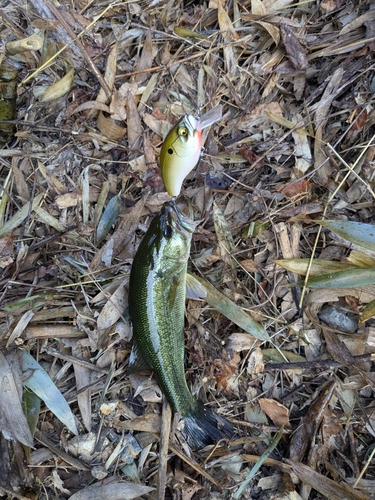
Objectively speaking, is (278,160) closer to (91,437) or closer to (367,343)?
(367,343)

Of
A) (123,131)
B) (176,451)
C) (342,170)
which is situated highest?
(123,131)

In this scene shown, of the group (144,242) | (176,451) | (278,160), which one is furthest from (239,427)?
(278,160)

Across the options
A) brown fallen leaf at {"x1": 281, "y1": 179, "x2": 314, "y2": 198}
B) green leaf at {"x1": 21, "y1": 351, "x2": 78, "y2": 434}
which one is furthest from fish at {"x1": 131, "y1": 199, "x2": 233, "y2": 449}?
brown fallen leaf at {"x1": 281, "y1": 179, "x2": 314, "y2": 198}

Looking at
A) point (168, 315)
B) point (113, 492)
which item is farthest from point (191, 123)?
point (113, 492)

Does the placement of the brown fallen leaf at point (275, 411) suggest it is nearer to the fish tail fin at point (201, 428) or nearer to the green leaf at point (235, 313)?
the fish tail fin at point (201, 428)

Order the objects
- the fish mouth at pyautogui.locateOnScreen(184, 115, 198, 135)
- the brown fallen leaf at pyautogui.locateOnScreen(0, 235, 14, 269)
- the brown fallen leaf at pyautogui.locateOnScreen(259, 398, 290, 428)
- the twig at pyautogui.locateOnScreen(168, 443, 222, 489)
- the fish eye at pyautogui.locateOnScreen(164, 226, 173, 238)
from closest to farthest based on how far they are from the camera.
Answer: the fish mouth at pyautogui.locateOnScreen(184, 115, 198, 135) < the fish eye at pyautogui.locateOnScreen(164, 226, 173, 238) < the twig at pyautogui.locateOnScreen(168, 443, 222, 489) < the brown fallen leaf at pyautogui.locateOnScreen(259, 398, 290, 428) < the brown fallen leaf at pyautogui.locateOnScreen(0, 235, 14, 269)

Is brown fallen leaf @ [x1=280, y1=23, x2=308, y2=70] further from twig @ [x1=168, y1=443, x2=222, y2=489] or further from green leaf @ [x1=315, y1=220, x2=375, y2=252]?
twig @ [x1=168, y1=443, x2=222, y2=489]

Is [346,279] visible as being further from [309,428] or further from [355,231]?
[309,428]
